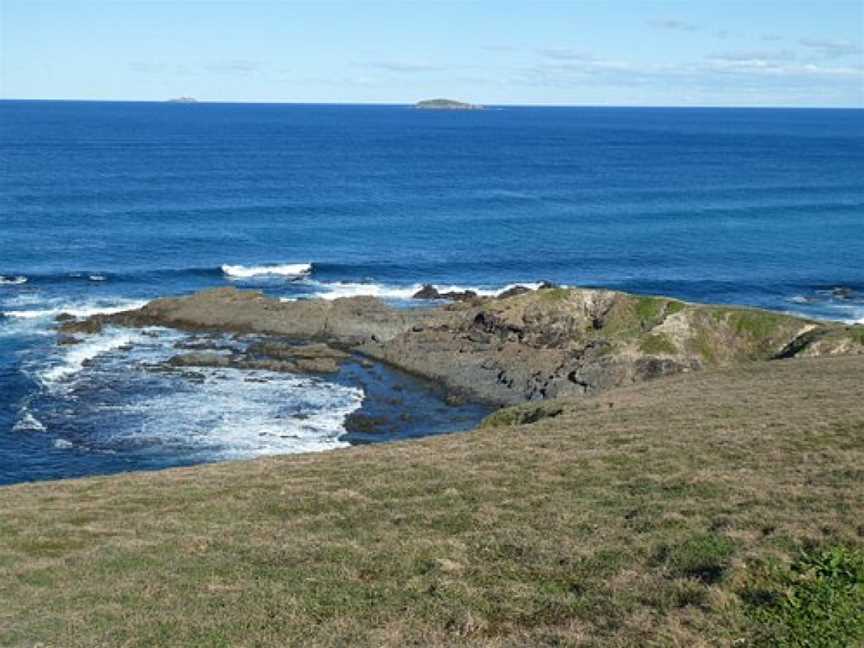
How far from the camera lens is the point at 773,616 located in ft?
50.0

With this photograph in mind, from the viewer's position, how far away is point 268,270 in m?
93.9

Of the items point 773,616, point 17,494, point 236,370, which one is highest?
point 773,616

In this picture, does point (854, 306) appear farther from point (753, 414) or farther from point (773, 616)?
point (773, 616)

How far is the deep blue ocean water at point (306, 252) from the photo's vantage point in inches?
2058

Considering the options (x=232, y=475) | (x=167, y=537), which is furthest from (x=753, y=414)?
(x=167, y=537)

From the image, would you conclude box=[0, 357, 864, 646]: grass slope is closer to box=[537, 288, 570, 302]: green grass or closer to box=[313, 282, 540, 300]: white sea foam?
box=[537, 288, 570, 302]: green grass

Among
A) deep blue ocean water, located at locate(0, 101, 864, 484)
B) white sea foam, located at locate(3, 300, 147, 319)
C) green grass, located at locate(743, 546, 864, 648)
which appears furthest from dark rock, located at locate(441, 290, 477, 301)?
green grass, located at locate(743, 546, 864, 648)

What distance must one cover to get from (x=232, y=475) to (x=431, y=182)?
136 metres

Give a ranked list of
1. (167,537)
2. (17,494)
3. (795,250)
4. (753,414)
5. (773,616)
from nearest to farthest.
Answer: (773,616)
(167,537)
(17,494)
(753,414)
(795,250)

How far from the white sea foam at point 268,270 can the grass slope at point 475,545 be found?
61.3 meters

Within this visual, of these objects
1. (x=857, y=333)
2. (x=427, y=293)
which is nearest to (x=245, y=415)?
(x=427, y=293)

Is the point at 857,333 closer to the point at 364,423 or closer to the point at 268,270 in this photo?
the point at 364,423

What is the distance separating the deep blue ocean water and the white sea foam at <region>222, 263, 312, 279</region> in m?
0.39

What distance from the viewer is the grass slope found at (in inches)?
632
